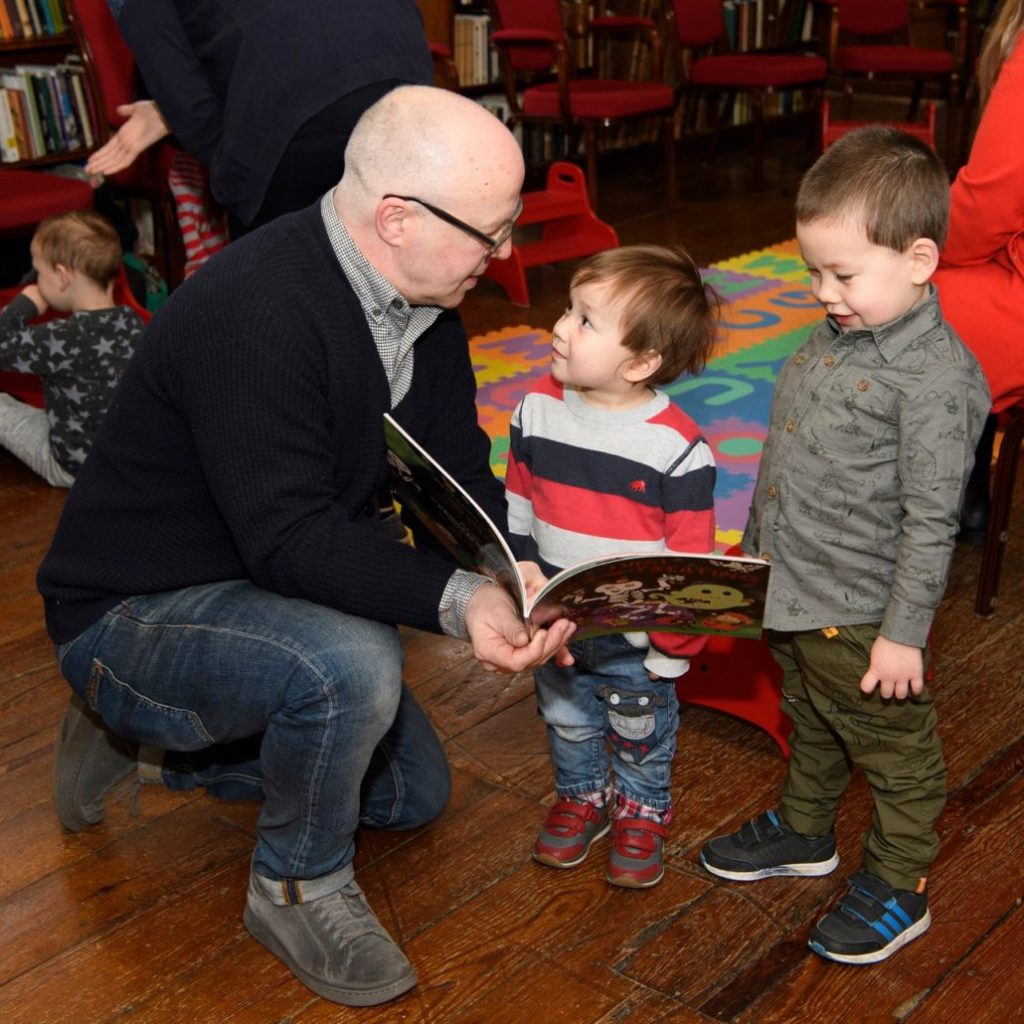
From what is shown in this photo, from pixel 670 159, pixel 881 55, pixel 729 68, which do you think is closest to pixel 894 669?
pixel 670 159

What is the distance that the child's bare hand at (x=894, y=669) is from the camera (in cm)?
151

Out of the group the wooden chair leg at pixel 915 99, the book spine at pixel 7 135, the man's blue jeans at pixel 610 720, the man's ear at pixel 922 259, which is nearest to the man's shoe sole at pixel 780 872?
the man's blue jeans at pixel 610 720

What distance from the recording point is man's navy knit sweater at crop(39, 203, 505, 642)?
1.47 m

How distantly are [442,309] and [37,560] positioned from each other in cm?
146

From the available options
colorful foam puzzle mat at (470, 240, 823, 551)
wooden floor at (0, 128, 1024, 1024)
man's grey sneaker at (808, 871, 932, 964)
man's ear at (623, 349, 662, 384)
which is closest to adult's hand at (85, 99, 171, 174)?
colorful foam puzzle mat at (470, 240, 823, 551)

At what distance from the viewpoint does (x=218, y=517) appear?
1616 mm

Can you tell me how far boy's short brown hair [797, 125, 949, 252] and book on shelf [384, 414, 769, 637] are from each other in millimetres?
420

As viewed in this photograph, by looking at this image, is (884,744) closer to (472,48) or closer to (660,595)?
(660,595)

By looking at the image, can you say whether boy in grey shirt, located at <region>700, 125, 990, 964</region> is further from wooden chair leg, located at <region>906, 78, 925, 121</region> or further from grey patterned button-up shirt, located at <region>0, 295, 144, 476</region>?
wooden chair leg, located at <region>906, 78, 925, 121</region>

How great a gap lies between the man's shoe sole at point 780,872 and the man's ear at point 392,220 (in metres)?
0.93

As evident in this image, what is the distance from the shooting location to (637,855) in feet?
5.75

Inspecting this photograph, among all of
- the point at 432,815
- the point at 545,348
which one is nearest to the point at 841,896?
the point at 432,815

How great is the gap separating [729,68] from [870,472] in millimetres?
4927

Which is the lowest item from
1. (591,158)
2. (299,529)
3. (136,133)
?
(591,158)
